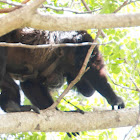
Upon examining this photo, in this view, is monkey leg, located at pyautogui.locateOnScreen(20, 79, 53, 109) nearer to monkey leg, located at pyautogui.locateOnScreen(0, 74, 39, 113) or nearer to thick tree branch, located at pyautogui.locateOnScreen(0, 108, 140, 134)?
monkey leg, located at pyautogui.locateOnScreen(0, 74, 39, 113)

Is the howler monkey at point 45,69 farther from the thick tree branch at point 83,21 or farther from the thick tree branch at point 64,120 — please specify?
the thick tree branch at point 83,21

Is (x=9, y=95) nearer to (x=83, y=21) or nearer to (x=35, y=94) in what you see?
(x=35, y=94)

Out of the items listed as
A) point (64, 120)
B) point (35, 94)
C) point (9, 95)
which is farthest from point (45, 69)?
point (64, 120)

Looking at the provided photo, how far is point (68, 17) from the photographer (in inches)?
73.3

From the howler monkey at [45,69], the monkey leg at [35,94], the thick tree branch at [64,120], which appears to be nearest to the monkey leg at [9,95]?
the howler monkey at [45,69]

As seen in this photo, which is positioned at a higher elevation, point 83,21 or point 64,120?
point 83,21

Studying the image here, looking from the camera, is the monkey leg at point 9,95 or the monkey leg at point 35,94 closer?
the monkey leg at point 9,95

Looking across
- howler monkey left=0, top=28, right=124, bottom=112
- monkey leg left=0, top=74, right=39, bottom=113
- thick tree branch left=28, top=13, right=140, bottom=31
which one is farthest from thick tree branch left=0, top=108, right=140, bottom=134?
thick tree branch left=28, top=13, right=140, bottom=31

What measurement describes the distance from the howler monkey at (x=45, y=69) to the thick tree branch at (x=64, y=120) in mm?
370

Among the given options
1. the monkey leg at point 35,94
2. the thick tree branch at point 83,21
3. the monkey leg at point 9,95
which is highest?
the thick tree branch at point 83,21

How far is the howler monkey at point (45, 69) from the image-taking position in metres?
3.09

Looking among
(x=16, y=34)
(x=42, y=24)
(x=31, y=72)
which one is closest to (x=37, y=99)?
(x=31, y=72)

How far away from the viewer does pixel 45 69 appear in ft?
11.4

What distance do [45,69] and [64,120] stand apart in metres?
1.01
